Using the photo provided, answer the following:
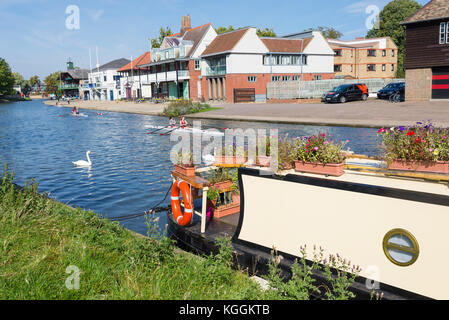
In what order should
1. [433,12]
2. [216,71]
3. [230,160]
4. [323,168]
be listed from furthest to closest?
[216,71] < [433,12] < [230,160] < [323,168]

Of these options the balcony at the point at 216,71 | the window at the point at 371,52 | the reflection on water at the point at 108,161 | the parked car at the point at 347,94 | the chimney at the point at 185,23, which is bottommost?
the reflection on water at the point at 108,161

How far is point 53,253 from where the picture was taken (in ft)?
21.3

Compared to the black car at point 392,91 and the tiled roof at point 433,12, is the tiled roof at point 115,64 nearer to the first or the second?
the black car at point 392,91

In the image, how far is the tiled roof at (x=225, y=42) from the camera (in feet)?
184

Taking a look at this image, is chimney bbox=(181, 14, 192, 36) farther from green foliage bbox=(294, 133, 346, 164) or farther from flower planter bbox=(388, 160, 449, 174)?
flower planter bbox=(388, 160, 449, 174)

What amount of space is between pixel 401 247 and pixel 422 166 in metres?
1.47

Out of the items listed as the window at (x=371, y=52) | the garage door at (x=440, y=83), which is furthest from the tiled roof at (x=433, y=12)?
the window at (x=371, y=52)

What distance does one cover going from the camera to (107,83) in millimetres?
99688

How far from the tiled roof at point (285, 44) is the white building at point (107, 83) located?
4468cm

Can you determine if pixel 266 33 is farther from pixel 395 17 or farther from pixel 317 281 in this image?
pixel 317 281

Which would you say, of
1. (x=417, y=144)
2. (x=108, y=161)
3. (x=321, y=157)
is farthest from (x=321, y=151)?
(x=108, y=161)

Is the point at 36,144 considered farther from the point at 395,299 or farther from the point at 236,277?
the point at 395,299
